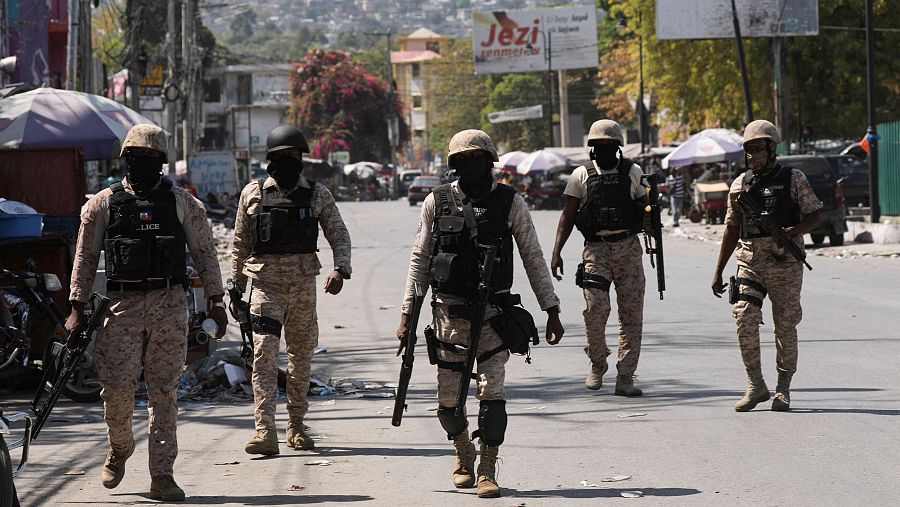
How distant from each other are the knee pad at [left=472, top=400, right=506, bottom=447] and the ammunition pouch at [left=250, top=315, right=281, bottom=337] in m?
1.79

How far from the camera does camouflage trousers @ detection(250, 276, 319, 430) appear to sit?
311 inches

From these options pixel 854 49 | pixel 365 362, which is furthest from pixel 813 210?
pixel 854 49

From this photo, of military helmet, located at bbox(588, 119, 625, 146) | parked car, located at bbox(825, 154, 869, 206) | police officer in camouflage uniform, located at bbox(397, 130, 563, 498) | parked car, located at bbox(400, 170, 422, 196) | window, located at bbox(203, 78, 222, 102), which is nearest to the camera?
police officer in camouflage uniform, located at bbox(397, 130, 563, 498)

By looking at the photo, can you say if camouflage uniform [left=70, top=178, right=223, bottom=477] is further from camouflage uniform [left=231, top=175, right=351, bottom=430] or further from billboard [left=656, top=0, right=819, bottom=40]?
billboard [left=656, top=0, right=819, bottom=40]

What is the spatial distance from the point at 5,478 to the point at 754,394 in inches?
201

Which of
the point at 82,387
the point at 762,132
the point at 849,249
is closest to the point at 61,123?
the point at 82,387

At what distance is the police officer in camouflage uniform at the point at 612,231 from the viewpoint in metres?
9.70

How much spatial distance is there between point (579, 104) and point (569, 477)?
9026 cm

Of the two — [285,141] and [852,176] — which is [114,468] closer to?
[285,141]

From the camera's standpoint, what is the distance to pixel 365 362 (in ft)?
40.3

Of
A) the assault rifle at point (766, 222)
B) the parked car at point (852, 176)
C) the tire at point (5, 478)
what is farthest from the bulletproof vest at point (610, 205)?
the parked car at point (852, 176)

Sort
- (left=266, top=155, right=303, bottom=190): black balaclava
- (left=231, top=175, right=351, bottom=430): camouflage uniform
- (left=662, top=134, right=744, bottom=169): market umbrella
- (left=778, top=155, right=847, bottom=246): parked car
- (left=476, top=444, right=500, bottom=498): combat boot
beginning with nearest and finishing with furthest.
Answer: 1. (left=476, top=444, right=500, bottom=498): combat boot
2. (left=231, top=175, right=351, bottom=430): camouflage uniform
3. (left=266, top=155, right=303, bottom=190): black balaclava
4. (left=778, top=155, right=847, bottom=246): parked car
5. (left=662, top=134, right=744, bottom=169): market umbrella

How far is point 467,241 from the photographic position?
6730 millimetres

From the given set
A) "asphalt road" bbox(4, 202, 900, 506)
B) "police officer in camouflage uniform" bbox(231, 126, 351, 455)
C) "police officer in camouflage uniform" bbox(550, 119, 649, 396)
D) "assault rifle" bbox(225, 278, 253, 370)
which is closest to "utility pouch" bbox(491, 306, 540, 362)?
"asphalt road" bbox(4, 202, 900, 506)
